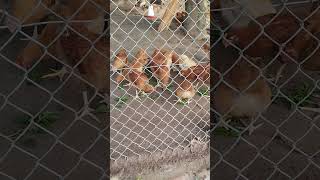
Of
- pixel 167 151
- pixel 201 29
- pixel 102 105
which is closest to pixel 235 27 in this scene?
pixel 167 151

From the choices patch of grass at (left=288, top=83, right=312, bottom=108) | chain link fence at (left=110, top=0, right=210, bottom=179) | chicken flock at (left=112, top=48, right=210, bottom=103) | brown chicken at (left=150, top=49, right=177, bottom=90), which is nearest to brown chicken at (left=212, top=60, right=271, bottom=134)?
chain link fence at (left=110, top=0, right=210, bottom=179)

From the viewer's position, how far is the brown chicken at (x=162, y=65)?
4270 millimetres

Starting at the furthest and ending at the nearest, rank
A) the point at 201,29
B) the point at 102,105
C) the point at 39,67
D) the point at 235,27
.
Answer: the point at 201,29
the point at 39,67
the point at 102,105
the point at 235,27

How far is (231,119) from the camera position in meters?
3.76

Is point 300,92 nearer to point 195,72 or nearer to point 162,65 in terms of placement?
point 195,72

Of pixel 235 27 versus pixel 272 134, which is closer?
pixel 235 27

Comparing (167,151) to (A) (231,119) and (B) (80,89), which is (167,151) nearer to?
(A) (231,119)

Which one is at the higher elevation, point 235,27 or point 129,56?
point 235,27

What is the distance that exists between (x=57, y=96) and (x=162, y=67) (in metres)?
0.82

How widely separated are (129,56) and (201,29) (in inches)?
31.7

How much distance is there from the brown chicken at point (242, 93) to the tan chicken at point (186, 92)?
663 mm

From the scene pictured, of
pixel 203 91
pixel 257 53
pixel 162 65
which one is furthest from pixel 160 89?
pixel 257 53

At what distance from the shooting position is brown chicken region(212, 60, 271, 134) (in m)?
3.27

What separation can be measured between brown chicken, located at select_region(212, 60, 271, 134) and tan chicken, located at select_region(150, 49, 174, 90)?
2.80 ft
